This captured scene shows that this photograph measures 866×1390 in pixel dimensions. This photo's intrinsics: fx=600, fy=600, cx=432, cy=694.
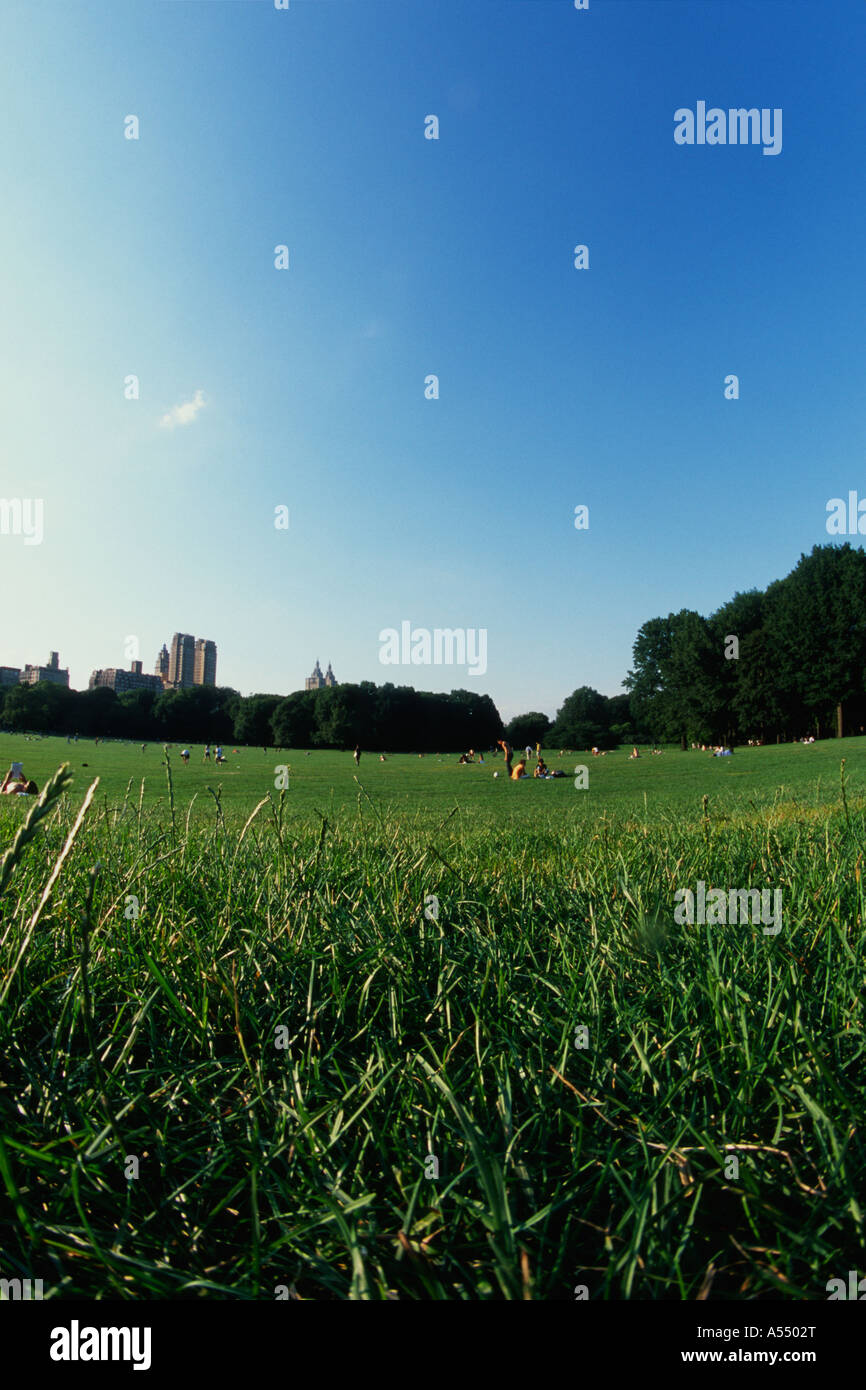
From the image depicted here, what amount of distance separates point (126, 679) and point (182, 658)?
55.6 ft

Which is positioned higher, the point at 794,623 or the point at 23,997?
the point at 794,623

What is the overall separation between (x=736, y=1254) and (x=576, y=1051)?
446 mm

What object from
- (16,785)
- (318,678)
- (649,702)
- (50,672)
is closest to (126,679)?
(50,672)

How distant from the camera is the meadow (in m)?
0.82

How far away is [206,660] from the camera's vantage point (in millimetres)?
121312

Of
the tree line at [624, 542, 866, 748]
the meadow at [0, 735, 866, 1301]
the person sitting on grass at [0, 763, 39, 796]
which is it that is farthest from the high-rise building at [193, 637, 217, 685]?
the meadow at [0, 735, 866, 1301]

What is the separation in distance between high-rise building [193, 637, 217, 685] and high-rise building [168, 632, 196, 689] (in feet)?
3.83

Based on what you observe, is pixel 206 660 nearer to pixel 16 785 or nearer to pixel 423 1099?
pixel 16 785

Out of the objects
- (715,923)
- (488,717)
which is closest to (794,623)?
(488,717)

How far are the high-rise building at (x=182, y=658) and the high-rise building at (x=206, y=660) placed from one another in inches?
46.0

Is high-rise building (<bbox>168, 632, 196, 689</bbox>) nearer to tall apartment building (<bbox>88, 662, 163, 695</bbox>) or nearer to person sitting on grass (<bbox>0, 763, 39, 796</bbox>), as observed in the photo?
tall apartment building (<bbox>88, 662, 163, 695</bbox>)
